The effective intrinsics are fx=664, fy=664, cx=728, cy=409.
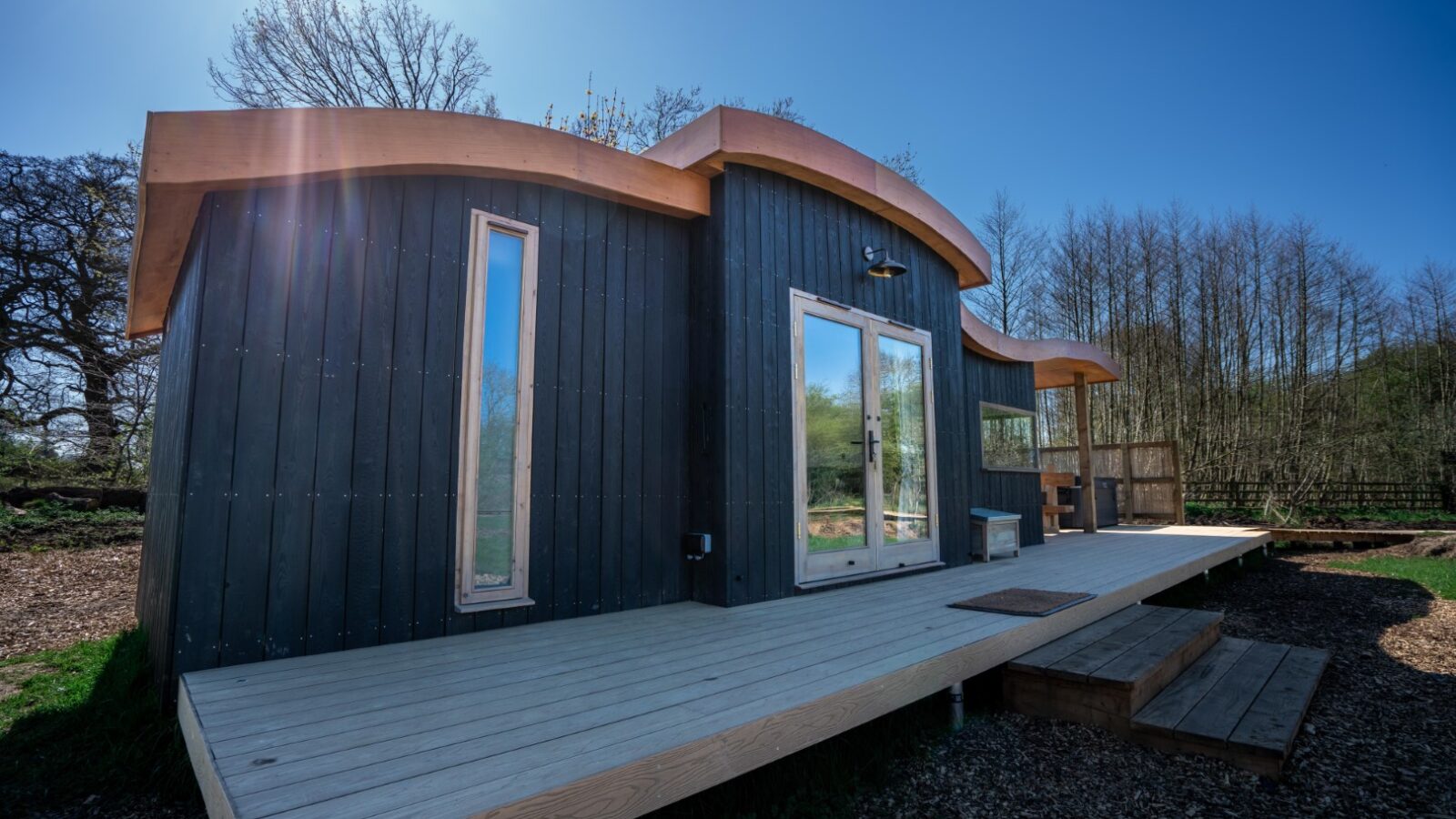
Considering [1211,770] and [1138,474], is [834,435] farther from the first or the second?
[1138,474]

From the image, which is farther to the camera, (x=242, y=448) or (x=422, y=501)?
(x=422, y=501)

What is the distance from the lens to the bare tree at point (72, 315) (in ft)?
26.2

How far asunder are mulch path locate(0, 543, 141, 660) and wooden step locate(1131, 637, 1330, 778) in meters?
5.90

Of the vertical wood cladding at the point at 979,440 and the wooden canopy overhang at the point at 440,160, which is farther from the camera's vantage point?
the vertical wood cladding at the point at 979,440

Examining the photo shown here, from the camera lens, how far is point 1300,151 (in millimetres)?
12359

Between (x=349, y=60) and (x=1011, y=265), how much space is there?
44.4 feet

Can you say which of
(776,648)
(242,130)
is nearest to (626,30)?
(242,130)

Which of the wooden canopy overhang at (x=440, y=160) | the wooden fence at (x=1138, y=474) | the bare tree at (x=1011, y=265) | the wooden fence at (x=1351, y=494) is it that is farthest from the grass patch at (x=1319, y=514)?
the wooden canopy overhang at (x=440, y=160)

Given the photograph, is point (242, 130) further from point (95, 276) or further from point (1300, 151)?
point (1300, 151)

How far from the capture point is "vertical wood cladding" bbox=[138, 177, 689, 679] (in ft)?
7.99

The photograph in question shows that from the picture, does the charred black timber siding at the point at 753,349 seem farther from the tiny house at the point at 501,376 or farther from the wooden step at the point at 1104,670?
the wooden step at the point at 1104,670

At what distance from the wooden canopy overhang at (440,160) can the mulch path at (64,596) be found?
2096 millimetres

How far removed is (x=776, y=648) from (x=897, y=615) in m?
0.92

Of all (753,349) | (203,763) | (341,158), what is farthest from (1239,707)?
(341,158)
